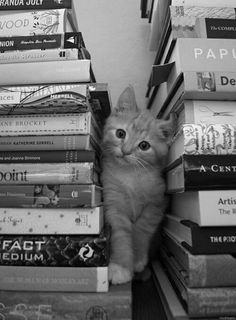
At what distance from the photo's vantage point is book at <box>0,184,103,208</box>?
0.59m

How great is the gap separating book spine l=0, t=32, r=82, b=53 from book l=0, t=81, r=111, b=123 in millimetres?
109

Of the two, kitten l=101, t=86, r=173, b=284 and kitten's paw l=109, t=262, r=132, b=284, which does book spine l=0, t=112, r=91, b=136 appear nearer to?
kitten l=101, t=86, r=173, b=284

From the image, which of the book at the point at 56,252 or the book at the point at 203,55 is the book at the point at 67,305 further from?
the book at the point at 203,55

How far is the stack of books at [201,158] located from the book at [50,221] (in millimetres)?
208

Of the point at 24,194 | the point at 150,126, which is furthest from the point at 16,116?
the point at 150,126

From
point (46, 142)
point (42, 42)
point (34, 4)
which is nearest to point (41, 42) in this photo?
point (42, 42)

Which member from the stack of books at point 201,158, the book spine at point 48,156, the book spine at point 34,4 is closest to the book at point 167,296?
the stack of books at point 201,158

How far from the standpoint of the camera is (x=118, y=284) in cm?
61

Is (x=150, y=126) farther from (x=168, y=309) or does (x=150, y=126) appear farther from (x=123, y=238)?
(x=168, y=309)

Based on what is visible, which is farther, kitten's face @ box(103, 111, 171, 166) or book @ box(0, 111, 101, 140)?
kitten's face @ box(103, 111, 171, 166)

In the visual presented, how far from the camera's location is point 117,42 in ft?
3.52

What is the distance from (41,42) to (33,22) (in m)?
0.08

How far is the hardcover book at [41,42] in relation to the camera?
0.66m

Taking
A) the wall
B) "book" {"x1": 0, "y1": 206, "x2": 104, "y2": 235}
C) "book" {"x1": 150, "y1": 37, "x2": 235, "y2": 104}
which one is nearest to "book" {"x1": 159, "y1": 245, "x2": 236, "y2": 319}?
"book" {"x1": 0, "y1": 206, "x2": 104, "y2": 235}
